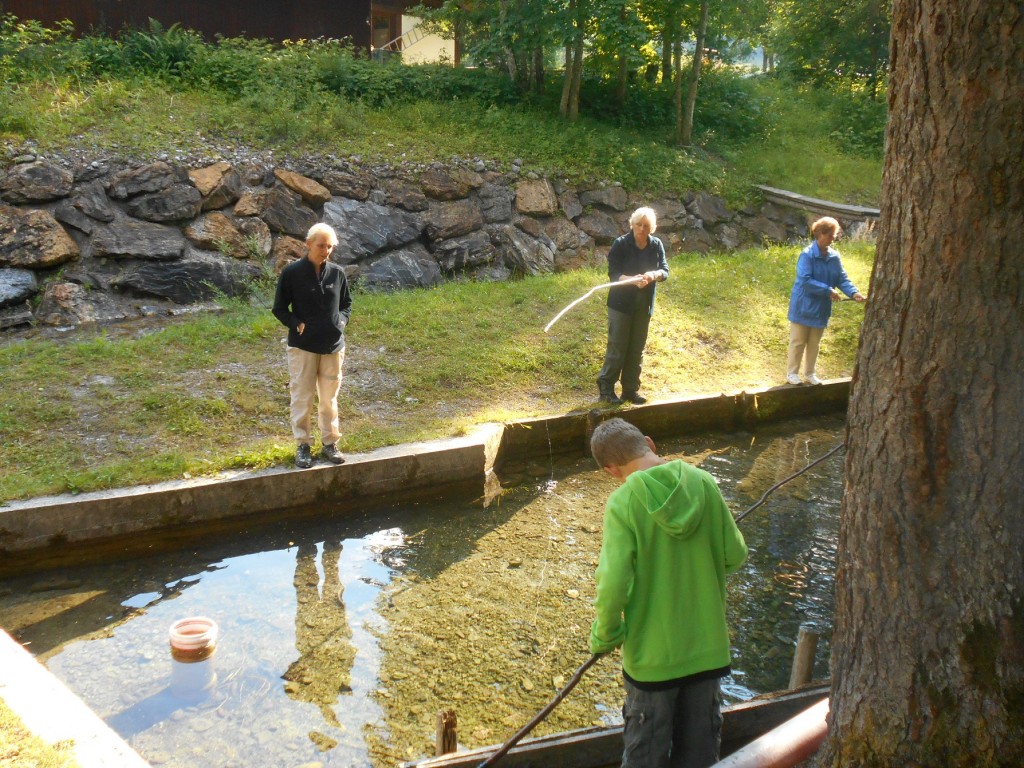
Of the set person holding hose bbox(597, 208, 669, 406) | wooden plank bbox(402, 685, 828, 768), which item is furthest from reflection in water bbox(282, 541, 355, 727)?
person holding hose bbox(597, 208, 669, 406)

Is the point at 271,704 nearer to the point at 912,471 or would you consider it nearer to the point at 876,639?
the point at 876,639

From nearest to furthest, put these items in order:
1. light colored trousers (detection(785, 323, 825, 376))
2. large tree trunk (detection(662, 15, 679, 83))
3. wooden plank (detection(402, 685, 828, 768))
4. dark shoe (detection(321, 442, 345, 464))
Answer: wooden plank (detection(402, 685, 828, 768))
dark shoe (detection(321, 442, 345, 464))
light colored trousers (detection(785, 323, 825, 376))
large tree trunk (detection(662, 15, 679, 83))

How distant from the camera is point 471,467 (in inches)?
306

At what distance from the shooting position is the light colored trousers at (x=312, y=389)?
7070mm

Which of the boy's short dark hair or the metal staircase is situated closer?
the boy's short dark hair

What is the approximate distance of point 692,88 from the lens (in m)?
18.3

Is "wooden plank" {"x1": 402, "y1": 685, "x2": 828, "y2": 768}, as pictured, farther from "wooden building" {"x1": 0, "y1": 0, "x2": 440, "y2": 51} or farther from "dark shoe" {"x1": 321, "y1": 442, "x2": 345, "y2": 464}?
"wooden building" {"x1": 0, "y1": 0, "x2": 440, "y2": 51}

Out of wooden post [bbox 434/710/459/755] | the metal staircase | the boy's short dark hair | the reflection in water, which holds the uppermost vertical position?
the metal staircase

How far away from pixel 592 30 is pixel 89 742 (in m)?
15.6

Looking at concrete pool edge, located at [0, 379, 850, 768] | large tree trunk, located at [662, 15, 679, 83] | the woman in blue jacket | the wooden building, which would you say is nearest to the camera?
concrete pool edge, located at [0, 379, 850, 768]

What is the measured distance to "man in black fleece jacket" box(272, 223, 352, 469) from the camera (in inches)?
269

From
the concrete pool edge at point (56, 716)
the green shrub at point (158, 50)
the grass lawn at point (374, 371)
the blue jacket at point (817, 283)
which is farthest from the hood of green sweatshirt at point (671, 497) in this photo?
the green shrub at point (158, 50)

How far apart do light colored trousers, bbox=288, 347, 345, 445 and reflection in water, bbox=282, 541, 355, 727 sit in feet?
3.19

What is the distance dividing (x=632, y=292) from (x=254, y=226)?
655 cm
